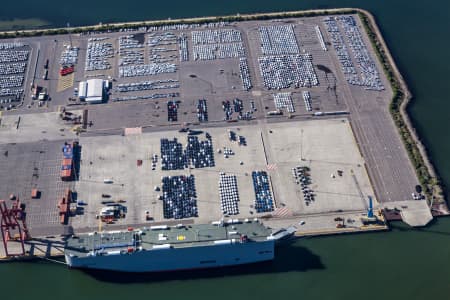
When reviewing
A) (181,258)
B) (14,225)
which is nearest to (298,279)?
(181,258)

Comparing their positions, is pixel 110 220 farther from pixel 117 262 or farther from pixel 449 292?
pixel 449 292

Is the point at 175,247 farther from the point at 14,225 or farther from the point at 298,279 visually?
the point at 14,225

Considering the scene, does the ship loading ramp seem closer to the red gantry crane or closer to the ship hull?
the ship hull

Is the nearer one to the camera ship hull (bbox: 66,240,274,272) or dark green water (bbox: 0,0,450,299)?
ship hull (bbox: 66,240,274,272)

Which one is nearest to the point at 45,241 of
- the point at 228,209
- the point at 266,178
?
the point at 228,209

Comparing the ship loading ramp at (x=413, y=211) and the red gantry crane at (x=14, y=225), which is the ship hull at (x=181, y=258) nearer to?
the red gantry crane at (x=14, y=225)

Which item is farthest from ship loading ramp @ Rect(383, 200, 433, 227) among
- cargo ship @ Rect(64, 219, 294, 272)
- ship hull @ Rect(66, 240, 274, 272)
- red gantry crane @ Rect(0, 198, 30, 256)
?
red gantry crane @ Rect(0, 198, 30, 256)
